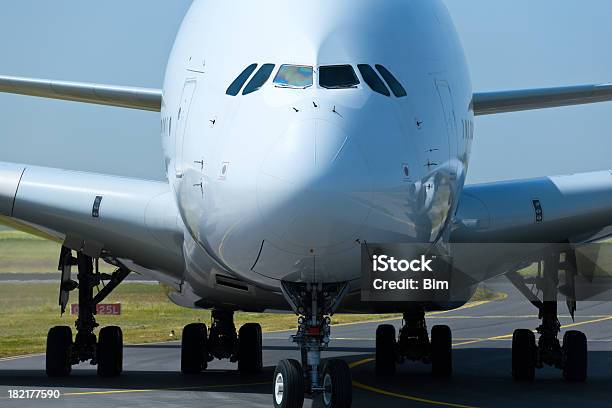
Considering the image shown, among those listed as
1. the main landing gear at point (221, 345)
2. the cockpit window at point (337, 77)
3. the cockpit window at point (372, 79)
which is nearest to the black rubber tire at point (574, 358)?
the main landing gear at point (221, 345)

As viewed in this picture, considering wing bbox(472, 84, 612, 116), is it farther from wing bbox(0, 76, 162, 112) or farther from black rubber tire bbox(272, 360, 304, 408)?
black rubber tire bbox(272, 360, 304, 408)

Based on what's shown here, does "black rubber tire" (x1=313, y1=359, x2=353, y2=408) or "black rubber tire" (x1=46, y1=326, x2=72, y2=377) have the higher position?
"black rubber tire" (x1=46, y1=326, x2=72, y2=377)

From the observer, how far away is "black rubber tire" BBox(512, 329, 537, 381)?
21109 millimetres

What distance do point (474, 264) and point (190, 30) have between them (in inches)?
206

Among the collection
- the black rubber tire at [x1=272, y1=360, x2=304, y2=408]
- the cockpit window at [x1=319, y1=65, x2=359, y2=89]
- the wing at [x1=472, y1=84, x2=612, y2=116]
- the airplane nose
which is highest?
the wing at [x1=472, y1=84, x2=612, y2=116]

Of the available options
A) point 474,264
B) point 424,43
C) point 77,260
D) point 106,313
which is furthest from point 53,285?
point 424,43

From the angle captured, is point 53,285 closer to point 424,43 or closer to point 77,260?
point 77,260

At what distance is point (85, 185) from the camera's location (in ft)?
61.4

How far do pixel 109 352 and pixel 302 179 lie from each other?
30.2 ft

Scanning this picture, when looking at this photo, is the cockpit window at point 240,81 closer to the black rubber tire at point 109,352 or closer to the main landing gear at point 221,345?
the black rubber tire at point 109,352

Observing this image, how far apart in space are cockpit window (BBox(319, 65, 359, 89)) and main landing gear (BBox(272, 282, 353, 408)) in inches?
86.3

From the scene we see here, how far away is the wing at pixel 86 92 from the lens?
20.6 m

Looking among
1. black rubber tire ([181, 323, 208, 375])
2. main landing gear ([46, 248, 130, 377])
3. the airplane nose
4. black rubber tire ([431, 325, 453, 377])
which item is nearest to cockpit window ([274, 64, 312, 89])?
the airplane nose

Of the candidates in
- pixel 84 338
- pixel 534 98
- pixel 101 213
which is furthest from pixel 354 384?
pixel 534 98
